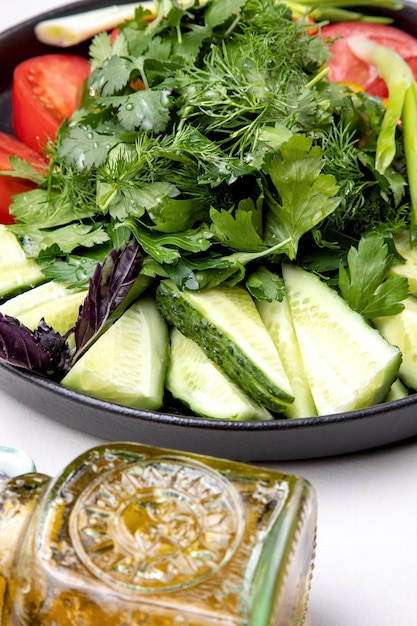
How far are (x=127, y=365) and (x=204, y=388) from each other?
191 mm

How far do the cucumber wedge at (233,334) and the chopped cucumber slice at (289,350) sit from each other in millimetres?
37

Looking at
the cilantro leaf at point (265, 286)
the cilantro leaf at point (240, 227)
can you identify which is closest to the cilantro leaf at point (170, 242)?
the cilantro leaf at point (240, 227)

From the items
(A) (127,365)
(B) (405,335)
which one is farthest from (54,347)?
(B) (405,335)

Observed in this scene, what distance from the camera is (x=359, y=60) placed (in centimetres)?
281

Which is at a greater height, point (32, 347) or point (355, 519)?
point (32, 347)

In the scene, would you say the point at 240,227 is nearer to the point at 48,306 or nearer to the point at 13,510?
the point at 48,306

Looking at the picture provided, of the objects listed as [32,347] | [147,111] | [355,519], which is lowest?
[355,519]

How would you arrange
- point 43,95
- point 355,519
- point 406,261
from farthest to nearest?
point 43,95 → point 406,261 → point 355,519

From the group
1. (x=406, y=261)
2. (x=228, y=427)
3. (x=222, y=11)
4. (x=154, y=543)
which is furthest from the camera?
(x=222, y=11)

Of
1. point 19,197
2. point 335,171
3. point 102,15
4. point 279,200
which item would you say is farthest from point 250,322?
point 102,15

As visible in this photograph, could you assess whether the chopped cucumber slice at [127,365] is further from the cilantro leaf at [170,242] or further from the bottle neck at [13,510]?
the bottle neck at [13,510]

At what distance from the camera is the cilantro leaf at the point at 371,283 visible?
2.00m

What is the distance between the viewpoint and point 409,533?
1883 mm

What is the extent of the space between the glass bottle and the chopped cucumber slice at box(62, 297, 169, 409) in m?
0.56
